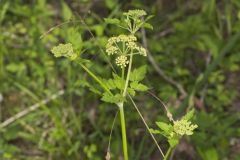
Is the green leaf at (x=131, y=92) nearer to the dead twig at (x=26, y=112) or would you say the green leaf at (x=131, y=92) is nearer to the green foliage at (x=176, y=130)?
the green foliage at (x=176, y=130)

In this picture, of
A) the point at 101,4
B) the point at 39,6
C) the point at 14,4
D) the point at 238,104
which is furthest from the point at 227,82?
the point at 14,4

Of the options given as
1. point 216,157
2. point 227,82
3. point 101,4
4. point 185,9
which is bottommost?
point 216,157

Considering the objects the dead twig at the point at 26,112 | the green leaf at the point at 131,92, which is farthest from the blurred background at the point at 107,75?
the green leaf at the point at 131,92

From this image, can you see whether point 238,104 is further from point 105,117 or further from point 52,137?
point 52,137

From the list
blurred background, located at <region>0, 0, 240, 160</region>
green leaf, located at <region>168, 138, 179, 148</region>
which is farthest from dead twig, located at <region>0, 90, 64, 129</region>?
green leaf, located at <region>168, 138, 179, 148</region>

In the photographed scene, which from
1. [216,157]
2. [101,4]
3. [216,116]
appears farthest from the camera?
[101,4]

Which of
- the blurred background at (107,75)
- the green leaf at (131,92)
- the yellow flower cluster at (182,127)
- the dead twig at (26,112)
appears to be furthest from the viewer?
the dead twig at (26,112)

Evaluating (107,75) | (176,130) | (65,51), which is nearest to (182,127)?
(176,130)

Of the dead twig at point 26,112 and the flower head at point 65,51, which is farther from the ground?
the flower head at point 65,51

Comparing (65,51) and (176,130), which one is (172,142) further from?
(65,51)
